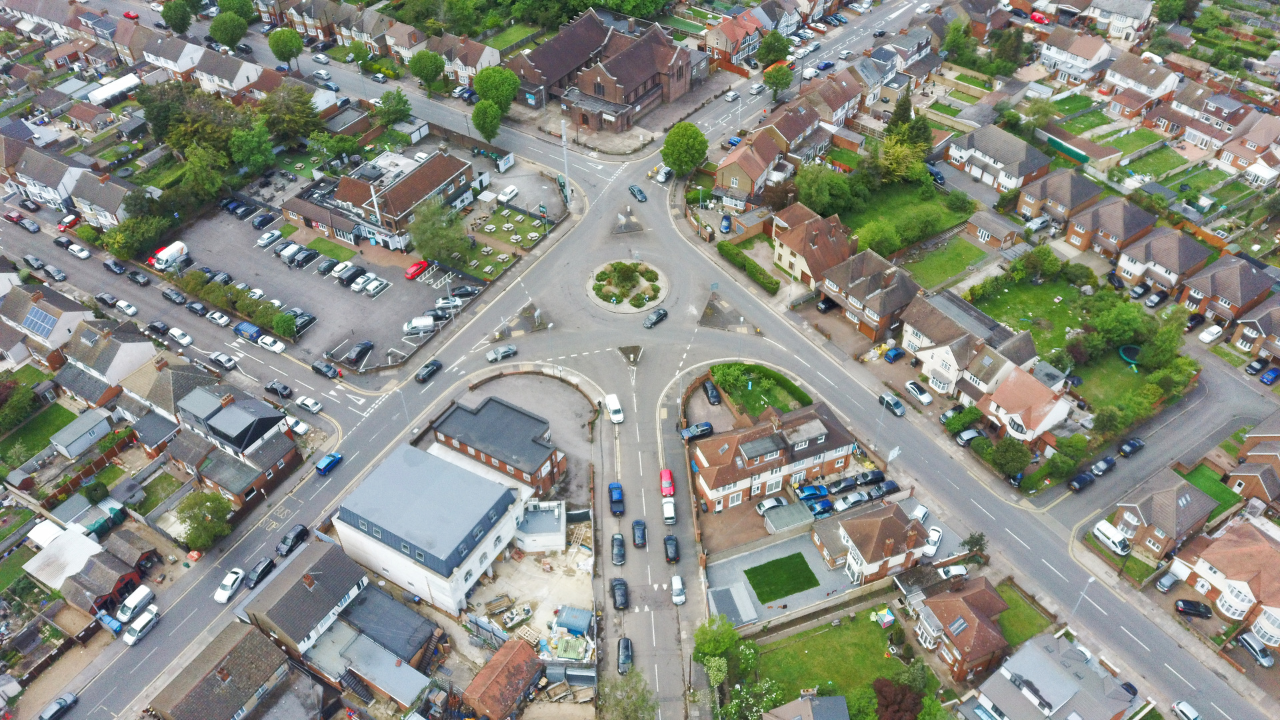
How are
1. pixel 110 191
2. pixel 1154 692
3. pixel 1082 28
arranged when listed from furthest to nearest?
1. pixel 1082 28
2. pixel 110 191
3. pixel 1154 692

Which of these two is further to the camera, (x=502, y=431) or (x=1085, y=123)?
(x=1085, y=123)

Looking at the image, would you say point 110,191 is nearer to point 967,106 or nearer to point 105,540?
point 105,540

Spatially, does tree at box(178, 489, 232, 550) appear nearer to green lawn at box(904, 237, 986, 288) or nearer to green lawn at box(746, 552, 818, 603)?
green lawn at box(746, 552, 818, 603)

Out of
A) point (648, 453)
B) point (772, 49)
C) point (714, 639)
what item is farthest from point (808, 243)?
point (772, 49)

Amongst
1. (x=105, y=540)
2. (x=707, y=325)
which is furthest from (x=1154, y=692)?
(x=105, y=540)

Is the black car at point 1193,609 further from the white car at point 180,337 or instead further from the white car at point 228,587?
the white car at point 180,337

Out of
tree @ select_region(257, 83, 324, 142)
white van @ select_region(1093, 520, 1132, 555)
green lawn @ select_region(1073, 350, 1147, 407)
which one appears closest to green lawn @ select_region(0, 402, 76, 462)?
tree @ select_region(257, 83, 324, 142)

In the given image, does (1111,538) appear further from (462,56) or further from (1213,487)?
(462,56)
